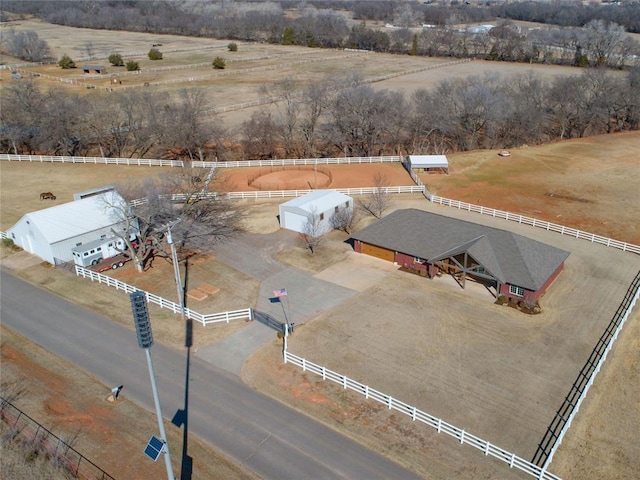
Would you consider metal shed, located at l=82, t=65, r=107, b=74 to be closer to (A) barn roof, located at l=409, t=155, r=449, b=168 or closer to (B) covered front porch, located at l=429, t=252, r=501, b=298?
(A) barn roof, located at l=409, t=155, r=449, b=168

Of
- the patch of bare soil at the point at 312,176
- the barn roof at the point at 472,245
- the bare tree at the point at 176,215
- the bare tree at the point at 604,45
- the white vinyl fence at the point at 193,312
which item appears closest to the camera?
the white vinyl fence at the point at 193,312

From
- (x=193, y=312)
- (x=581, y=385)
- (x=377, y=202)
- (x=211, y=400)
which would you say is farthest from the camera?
(x=377, y=202)

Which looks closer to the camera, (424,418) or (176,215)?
(424,418)

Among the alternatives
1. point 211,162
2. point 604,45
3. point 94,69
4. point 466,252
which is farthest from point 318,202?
point 604,45

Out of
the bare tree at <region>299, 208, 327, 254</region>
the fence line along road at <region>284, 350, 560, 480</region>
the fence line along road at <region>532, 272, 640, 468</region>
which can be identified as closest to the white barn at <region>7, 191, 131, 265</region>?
the bare tree at <region>299, 208, 327, 254</region>

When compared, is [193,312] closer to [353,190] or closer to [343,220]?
[343,220]

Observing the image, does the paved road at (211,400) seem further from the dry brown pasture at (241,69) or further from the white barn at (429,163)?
the dry brown pasture at (241,69)

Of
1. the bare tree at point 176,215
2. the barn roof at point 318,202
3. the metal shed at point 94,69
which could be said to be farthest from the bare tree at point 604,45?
the metal shed at point 94,69
